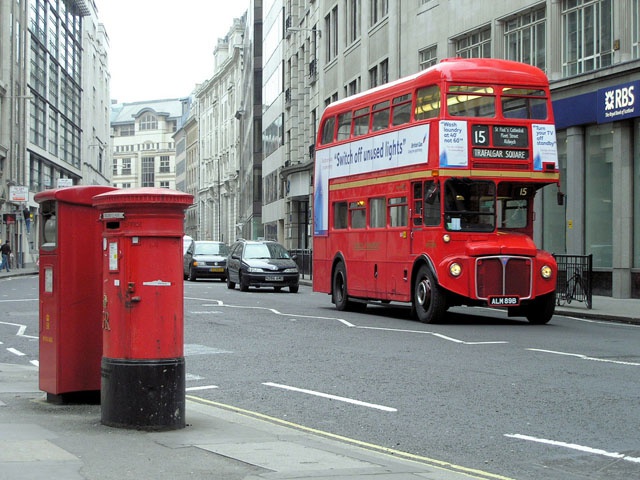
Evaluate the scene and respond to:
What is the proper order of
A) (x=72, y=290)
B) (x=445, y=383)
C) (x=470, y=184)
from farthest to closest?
(x=470, y=184) → (x=445, y=383) → (x=72, y=290)

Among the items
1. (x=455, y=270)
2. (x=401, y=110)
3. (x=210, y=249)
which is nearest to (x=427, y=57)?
(x=210, y=249)

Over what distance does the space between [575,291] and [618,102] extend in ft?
17.1

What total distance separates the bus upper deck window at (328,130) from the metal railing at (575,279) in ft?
19.2

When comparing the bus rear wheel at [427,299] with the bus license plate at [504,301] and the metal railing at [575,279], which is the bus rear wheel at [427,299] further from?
the metal railing at [575,279]

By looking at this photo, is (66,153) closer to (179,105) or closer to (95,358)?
(95,358)

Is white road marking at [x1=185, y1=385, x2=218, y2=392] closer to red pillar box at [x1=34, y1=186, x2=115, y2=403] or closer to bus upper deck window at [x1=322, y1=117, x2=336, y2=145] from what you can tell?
red pillar box at [x1=34, y1=186, x2=115, y2=403]

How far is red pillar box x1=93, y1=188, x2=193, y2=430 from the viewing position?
287 inches

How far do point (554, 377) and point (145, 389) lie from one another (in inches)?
200

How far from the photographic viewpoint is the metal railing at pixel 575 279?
2231 centimetres

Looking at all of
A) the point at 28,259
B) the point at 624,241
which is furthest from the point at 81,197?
the point at 28,259

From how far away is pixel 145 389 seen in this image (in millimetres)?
7289

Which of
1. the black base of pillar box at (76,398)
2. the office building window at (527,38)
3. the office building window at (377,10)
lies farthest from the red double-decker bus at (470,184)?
the office building window at (377,10)

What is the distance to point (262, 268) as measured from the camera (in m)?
31.1

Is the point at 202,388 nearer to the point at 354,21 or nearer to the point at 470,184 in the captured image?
the point at 470,184
